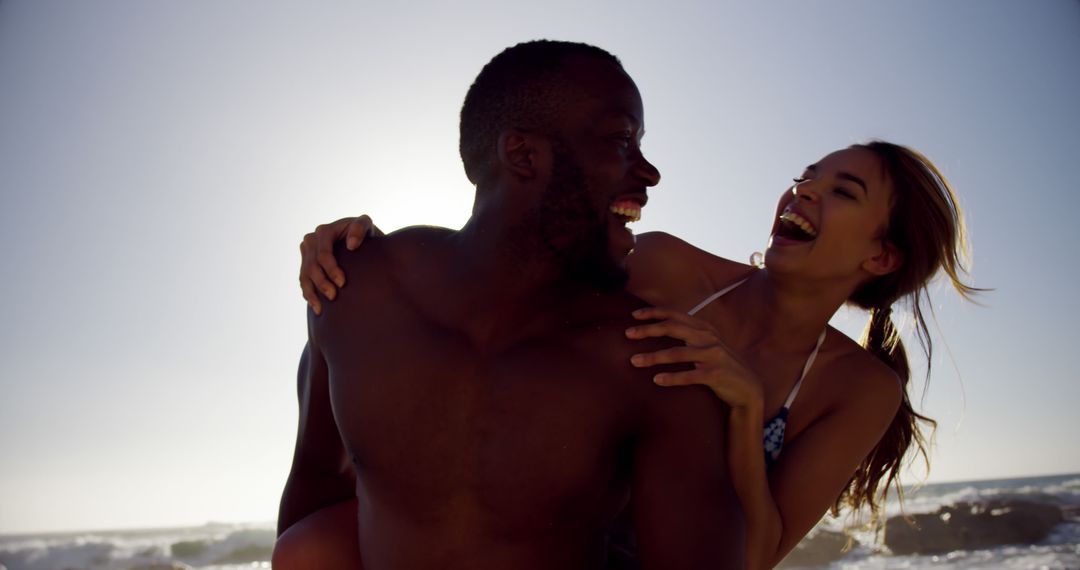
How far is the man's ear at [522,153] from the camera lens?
6.35ft

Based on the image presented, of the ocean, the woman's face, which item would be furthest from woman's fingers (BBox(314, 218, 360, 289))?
the ocean

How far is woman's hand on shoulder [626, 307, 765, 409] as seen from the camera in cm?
179

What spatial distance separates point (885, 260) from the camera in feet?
10.6

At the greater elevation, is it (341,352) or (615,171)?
(615,171)

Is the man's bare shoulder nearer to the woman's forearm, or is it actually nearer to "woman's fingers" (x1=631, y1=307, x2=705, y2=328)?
"woman's fingers" (x1=631, y1=307, x2=705, y2=328)

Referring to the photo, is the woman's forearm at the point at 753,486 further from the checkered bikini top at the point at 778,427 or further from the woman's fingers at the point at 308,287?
the woman's fingers at the point at 308,287

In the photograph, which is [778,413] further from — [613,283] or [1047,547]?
[1047,547]

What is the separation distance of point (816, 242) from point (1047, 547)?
11.2 metres

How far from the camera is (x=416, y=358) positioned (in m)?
1.88

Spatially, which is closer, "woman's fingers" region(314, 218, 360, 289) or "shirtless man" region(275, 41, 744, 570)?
"shirtless man" region(275, 41, 744, 570)

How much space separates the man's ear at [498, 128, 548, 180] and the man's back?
269 millimetres

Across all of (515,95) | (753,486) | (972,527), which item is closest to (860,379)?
(753,486)

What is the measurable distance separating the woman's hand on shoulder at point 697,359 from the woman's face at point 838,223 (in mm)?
1102

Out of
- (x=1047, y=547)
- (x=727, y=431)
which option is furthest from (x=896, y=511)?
(x=727, y=431)
